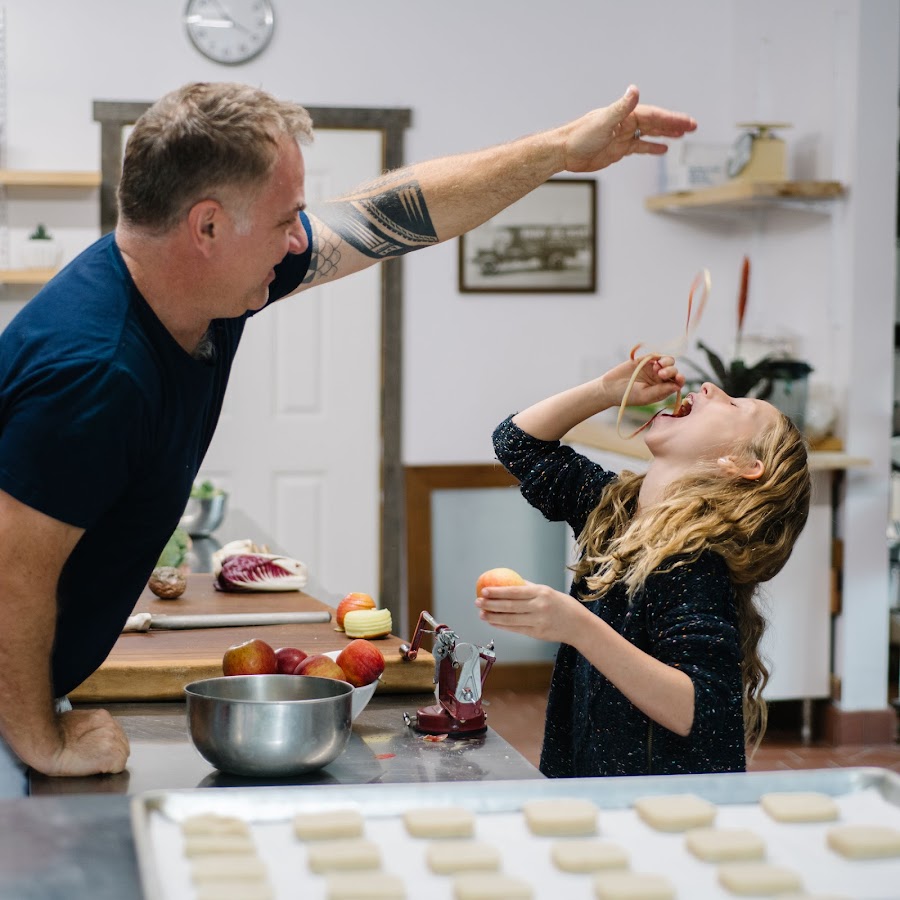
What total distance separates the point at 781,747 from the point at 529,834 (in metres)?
3.68

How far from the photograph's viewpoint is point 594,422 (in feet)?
17.6

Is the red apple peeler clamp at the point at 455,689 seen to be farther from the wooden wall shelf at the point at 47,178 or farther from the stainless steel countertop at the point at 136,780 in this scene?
the wooden wall shelf at the point at 47,178

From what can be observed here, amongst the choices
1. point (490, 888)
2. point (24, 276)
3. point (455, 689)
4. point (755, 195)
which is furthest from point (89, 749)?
point (755, 195)

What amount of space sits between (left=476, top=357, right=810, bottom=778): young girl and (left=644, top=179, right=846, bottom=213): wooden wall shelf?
8.83ft

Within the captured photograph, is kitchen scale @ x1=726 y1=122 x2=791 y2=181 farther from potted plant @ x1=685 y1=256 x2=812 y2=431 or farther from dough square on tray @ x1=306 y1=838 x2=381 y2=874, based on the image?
dough square on tray @ x1=306 y1=838 x2=381 y2=874

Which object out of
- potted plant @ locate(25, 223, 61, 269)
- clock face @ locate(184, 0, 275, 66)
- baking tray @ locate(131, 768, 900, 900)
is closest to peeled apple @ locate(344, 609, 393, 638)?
baking tray @ locate(131, 768, 900, 900)

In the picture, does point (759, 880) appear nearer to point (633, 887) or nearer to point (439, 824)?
point (633, 887)

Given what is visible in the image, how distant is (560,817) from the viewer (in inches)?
44.0

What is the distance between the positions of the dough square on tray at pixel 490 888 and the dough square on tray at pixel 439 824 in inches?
3.3

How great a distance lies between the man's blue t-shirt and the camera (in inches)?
53.9

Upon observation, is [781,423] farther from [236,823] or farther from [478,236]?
[478,236]

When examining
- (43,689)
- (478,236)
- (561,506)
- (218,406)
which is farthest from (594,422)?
(43,689)

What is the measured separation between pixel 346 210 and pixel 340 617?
69 centimetres

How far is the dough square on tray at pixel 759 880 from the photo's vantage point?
101cm
